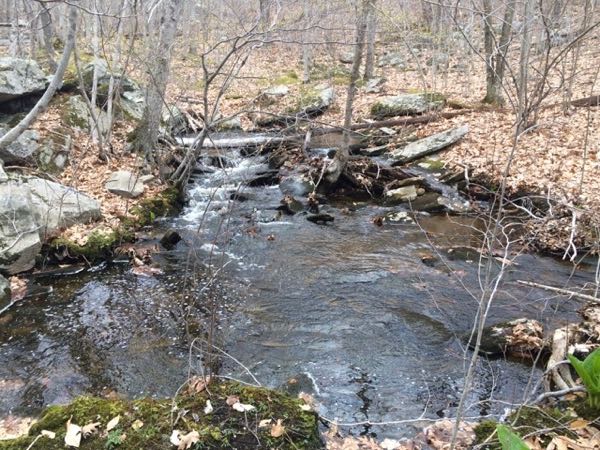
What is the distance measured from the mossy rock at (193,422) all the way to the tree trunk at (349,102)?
658 centimetres

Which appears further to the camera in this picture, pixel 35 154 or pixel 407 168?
pixel 407 168

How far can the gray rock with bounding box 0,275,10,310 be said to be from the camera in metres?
6.32

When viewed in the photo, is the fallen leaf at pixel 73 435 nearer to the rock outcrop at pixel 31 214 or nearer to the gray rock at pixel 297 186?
the rock outcrop at pixel 31 214

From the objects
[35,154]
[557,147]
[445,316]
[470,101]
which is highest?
[470,101]

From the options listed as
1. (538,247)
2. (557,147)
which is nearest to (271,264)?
(538,247)

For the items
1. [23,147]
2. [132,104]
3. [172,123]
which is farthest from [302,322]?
[132,104]

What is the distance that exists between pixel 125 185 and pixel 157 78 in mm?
2549

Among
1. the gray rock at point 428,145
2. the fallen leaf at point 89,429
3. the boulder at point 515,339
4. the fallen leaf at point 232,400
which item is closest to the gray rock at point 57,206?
the fallen leaf at point 89,429

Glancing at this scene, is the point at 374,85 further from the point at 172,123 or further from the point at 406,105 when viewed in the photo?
the point at 172,123

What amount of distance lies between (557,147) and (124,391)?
1065cm

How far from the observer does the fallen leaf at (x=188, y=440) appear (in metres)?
2.69

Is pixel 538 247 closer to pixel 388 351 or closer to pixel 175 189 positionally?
pixel 388 351

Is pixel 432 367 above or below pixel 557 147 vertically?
below

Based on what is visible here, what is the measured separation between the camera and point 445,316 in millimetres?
6137
